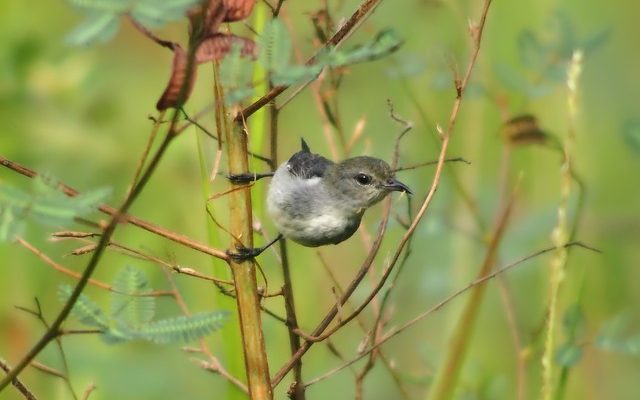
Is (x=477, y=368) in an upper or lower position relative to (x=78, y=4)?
upper

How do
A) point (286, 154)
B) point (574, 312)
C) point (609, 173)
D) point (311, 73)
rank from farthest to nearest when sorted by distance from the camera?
point (609, 173), point (286, 154), point (574, 312), point (311, 73)

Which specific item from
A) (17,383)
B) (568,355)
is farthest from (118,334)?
(568,355)

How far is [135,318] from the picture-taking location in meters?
1.65

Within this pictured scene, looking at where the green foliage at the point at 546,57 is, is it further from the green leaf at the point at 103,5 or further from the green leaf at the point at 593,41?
the green leaf at the point at 103,5

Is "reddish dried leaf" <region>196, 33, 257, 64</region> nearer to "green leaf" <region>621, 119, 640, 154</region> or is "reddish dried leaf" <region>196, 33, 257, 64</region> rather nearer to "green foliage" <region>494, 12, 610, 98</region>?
"green leaf" <region>621, 119, 640, 154</region>

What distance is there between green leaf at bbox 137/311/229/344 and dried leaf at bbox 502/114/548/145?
46.3 inches

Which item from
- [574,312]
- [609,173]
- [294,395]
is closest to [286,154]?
[609,173]

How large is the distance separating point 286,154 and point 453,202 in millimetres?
755

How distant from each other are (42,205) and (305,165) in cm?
141

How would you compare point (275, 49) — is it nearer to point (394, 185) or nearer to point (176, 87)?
point (176, 87)

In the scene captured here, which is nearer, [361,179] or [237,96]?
[237,96]

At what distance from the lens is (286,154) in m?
4.46

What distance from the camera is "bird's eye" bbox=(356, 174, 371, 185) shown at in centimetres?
281

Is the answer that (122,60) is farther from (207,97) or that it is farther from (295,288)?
(295,288)
